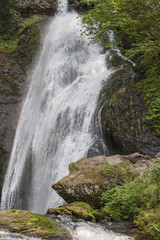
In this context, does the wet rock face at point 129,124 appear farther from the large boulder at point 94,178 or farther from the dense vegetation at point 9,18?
the dense vegetation at point 9,18

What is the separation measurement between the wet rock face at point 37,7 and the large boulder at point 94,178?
1853 cm

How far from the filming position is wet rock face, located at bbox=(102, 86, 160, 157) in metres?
8.94

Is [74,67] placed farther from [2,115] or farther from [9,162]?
[9,162]

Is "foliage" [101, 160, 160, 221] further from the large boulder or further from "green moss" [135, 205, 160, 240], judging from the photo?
the large boulder

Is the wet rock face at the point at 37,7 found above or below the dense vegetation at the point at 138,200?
above

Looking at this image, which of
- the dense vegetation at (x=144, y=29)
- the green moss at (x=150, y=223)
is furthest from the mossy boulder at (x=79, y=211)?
the dense vegetation at (x=144, y=29)

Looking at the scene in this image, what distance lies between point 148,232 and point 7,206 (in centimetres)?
769

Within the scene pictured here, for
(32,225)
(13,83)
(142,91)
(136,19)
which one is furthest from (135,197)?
(13,83)

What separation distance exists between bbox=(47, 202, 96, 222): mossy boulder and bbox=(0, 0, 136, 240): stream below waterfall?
2.71 m

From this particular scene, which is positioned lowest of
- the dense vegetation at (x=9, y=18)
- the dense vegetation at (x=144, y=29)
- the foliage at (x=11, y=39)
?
the dense vegetation at (x=144, y=29)

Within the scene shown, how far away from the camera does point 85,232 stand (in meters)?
5.13

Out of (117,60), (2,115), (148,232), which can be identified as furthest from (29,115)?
(148,232)

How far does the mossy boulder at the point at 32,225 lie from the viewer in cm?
482

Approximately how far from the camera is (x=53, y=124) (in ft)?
37.7
